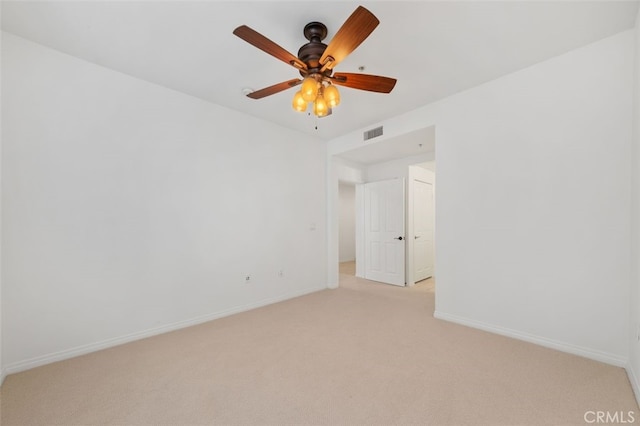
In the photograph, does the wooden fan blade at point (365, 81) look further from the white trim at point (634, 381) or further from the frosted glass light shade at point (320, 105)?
the white trim at point (634, 381)

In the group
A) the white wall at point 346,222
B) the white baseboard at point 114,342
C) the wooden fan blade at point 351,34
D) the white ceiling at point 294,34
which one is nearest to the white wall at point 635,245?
the white ceiling at point 294,34

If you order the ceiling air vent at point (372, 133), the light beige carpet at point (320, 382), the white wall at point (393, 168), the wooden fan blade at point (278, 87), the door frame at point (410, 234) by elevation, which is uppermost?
the ceiling air vent at point (372, 133)

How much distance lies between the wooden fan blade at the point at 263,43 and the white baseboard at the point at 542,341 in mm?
3232

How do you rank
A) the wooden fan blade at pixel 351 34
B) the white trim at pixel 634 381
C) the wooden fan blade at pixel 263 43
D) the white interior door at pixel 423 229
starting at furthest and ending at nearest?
the white interior door at pixel 423 229
the white trim at pixel 634 381
the wooden fan blade at pixel 263 43
the wooden fan blade at pixel 351 34

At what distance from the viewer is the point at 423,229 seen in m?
5.37

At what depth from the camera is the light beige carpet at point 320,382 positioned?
5.57ft

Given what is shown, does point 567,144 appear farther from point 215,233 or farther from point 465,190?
point 215,233

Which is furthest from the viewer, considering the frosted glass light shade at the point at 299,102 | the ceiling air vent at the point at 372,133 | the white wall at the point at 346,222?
the white wall at the point at 346,222

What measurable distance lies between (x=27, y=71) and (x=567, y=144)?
495cm

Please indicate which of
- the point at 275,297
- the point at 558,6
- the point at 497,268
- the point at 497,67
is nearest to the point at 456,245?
the point at 497,268

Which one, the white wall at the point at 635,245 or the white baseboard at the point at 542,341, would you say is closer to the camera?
the white wall at the point at 635,245

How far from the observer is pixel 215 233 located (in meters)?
3.44

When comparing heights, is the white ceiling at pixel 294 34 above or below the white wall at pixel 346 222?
above

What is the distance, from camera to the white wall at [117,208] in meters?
2.27
